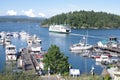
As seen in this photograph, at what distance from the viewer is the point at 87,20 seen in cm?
8519

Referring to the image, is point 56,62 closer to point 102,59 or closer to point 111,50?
point 102,59

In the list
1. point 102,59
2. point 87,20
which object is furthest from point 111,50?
point 87,20

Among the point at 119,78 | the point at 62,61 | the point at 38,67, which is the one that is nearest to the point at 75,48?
the point at 38,67

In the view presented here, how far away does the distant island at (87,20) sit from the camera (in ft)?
271

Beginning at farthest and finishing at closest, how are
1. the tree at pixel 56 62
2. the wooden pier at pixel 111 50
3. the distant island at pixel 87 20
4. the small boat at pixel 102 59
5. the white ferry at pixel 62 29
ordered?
the distant island at pixel 87 20 < the white ferry at pixel 62 29 < the wooden pier at pixel 111 50 < the small boat at pixel 102 59 < the tree at pixel 56 62

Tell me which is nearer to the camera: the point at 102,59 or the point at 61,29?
the point at 102,59

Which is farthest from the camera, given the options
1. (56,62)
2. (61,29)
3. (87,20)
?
(87,20)

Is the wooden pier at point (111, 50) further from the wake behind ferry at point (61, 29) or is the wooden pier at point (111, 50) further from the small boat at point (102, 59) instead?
the wake behind ferry at point (61, 29)

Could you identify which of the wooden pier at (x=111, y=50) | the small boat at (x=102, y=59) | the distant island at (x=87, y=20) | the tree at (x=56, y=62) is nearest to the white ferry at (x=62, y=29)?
the distant island at (x=87, y=20)

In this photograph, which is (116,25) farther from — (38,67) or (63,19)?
(38,67)

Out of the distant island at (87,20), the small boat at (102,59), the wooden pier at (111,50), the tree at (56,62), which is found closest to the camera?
the tree at (56,62)

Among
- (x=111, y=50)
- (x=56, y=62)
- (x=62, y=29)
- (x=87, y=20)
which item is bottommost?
(x=111, y=50)

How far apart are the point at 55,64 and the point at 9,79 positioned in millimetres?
7829

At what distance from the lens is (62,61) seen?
711 inches
